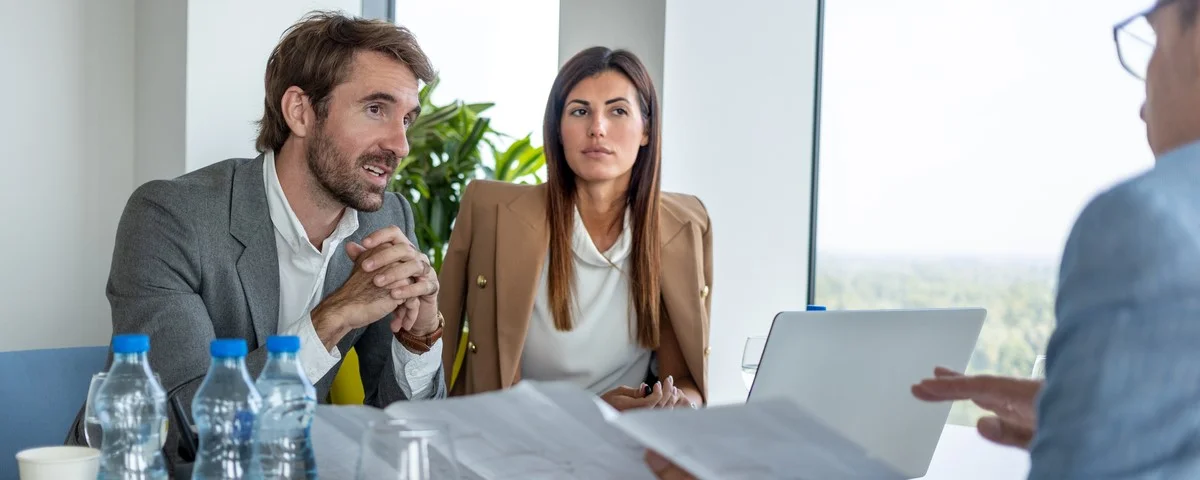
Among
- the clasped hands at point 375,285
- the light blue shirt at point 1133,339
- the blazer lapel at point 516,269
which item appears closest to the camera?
the light blue shirt at point 1133,339

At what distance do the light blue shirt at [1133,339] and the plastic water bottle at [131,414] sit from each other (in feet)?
3.04

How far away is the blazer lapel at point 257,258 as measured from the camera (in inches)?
73.2

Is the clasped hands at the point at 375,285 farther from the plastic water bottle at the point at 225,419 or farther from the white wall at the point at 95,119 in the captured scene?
the white wall at the point at 95,119

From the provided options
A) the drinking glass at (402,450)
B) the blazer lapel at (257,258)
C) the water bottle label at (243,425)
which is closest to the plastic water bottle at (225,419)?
the water bottle label at (243,425)

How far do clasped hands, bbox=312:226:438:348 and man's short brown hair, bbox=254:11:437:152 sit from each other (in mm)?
440

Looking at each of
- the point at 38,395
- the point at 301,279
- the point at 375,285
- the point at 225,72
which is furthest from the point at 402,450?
the point at 225,72

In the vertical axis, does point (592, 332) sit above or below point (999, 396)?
below

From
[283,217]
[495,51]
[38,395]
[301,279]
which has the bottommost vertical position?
[38,395]

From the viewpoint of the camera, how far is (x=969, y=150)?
10.0ft

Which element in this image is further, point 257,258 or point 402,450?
point 257,258

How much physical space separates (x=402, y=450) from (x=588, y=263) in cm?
160

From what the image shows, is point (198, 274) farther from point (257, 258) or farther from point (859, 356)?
point (859, 356)

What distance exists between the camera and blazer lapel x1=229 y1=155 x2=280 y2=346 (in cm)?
186

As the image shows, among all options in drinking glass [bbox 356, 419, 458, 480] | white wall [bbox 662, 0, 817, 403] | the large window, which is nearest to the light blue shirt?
drinking glass [bbox 356, 419, 458, 480]
